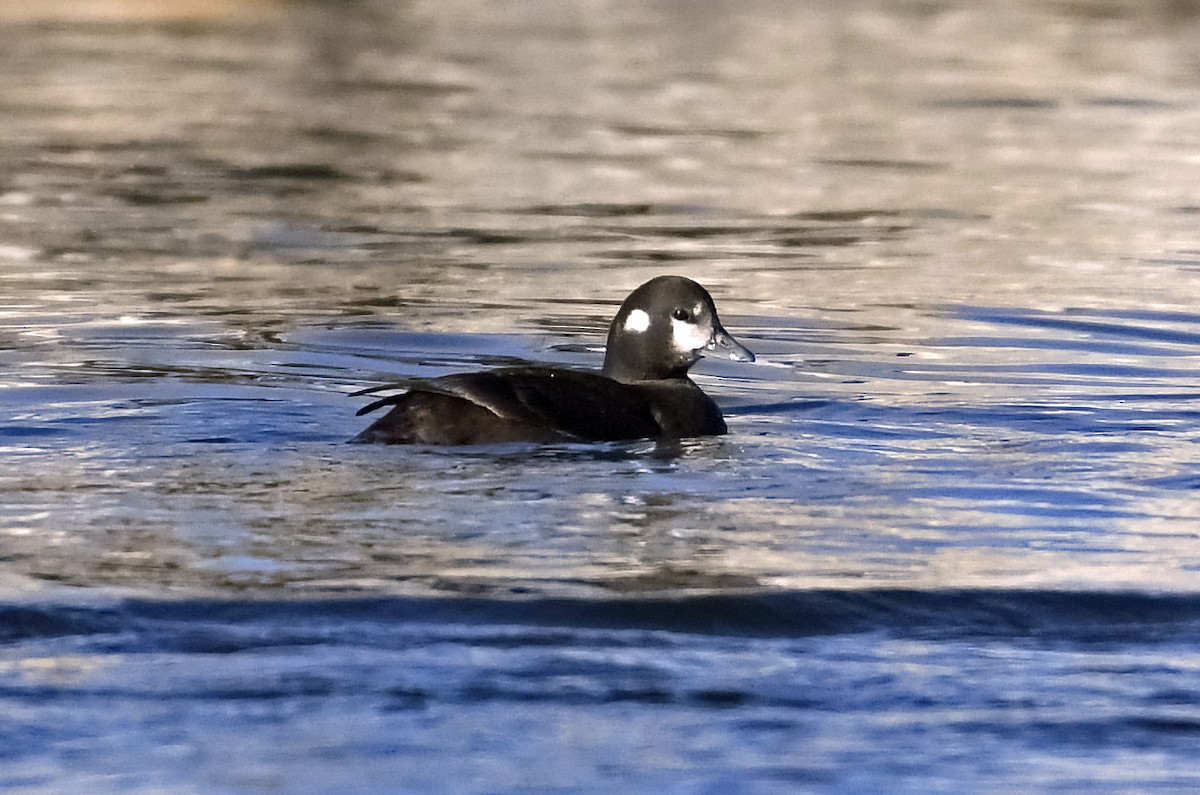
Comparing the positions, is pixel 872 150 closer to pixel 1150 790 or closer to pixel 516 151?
pixel 516 151

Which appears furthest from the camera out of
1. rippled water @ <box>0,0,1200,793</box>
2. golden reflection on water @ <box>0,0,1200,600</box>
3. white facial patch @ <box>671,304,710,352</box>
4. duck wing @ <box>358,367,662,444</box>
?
white facial patch @ <box>671,304,710,352</box>

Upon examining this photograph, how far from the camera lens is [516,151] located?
835 inches

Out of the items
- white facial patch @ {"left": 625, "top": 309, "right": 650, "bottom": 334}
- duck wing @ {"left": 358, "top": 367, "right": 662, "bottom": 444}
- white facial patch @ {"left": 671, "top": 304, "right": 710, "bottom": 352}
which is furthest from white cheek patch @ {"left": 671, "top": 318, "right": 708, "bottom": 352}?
duck wing @ {"left": 358, "top": 367, "right": 662, "bottom": 444}

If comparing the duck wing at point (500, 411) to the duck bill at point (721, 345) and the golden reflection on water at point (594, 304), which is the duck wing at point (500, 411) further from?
the duck bill at point (721, 345)

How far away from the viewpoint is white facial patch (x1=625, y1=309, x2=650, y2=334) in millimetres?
9469

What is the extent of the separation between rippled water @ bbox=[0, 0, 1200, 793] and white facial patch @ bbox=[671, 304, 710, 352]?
531mm

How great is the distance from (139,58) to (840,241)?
1700cm

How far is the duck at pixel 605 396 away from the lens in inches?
340

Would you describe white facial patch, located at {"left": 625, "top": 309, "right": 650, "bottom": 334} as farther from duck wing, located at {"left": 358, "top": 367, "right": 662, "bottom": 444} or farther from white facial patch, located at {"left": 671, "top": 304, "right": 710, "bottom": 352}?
duck wing, located at {"left": 358, "top": 367, "right": 662, "bottom": 444}

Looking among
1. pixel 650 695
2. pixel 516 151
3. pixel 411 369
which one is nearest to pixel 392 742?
pixel 650 695

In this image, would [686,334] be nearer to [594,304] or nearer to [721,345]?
[721,345]

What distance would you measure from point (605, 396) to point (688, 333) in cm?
69

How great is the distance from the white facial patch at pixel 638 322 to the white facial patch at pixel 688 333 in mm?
112

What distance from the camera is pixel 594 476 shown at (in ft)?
27.5
